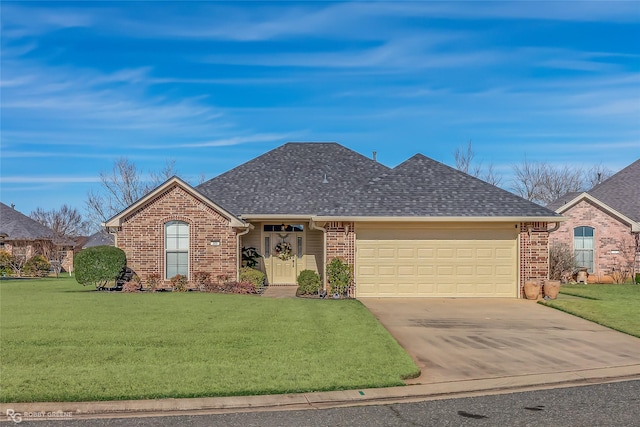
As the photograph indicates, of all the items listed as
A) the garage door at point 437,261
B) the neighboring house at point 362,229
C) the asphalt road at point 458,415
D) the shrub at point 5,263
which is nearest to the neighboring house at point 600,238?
the neighboring house at point 362,229

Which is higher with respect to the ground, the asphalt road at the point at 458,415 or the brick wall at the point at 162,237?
the brick wall at the point at 162,237

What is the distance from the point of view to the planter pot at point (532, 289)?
19.0m

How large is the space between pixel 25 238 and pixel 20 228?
1260 millimetres

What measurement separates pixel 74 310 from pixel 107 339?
469 cm

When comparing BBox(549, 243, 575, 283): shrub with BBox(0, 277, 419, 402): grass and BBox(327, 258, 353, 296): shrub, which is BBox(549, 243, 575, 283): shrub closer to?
BBox(327, 258, 353, 296): shrub

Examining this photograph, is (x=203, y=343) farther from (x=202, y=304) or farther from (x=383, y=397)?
(x=202, y=304)

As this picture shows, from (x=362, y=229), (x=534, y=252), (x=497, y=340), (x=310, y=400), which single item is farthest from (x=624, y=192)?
(x=310, y=400)

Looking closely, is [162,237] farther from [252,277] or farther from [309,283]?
[309,283]

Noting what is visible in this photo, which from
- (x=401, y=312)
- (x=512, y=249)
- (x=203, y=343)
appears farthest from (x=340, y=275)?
(x=203, y=343)

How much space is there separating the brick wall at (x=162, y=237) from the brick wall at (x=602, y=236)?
14.7 m

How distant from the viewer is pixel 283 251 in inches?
971

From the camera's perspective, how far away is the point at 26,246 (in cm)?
3869

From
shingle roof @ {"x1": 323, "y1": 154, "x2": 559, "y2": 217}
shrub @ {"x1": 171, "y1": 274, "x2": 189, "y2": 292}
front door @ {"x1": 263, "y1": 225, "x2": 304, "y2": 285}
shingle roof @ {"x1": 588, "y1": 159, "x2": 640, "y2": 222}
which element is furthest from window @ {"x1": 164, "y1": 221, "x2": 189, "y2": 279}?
shingle roof @ {"x1": 588, "y1": 159, "x2": 640, "y2": 222}

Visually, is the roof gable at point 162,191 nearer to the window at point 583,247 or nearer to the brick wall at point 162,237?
the brick wall at point 162,237
